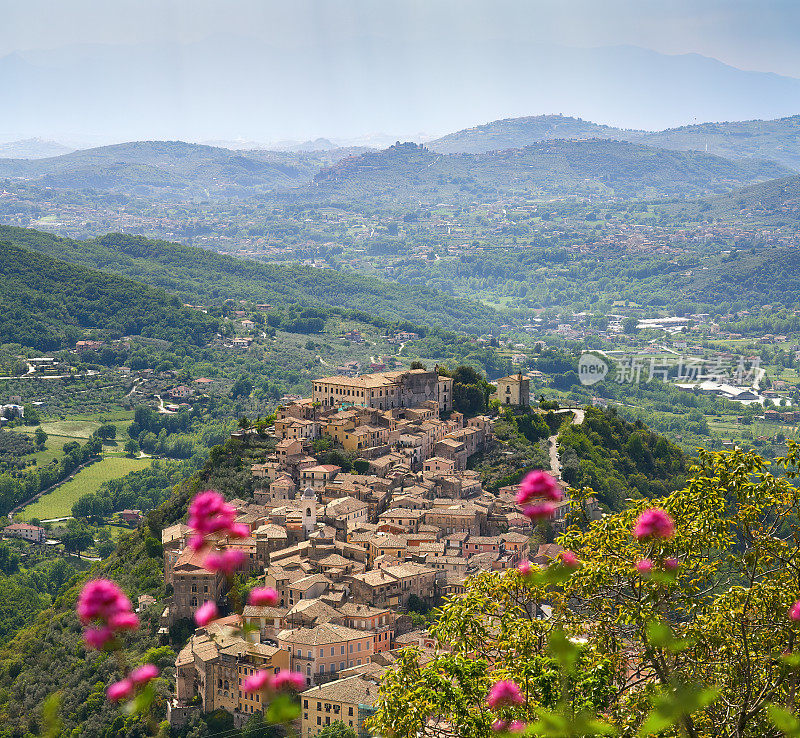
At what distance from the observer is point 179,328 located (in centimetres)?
10625

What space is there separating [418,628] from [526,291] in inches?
6481

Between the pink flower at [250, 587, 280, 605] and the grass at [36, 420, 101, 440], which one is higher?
→ the pink flower at [250, 587, 280, 605]

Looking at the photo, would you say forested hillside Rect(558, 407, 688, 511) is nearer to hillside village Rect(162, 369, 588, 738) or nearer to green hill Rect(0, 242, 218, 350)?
hillside village Rect(162, 369, 588, 738)

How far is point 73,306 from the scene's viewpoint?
4134 inches

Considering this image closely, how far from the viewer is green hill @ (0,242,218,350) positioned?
97062 millimetres

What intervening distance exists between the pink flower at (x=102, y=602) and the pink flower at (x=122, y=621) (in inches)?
0.5

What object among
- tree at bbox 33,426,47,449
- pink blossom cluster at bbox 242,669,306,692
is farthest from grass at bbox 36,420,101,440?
pink blossom cluster at bbox 242,669,306,692

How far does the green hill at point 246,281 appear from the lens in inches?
5226

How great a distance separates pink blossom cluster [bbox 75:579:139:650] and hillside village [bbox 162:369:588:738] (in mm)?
12138

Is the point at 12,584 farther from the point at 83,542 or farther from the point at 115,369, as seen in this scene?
the point at 115,369

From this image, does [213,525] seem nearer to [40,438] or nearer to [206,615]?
[206,615]

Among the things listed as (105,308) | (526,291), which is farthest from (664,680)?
(526,291)

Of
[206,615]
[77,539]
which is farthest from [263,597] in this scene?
[77,539]

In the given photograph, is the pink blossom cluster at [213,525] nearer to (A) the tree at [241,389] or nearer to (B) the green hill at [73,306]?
(A) the tree at [241,389]
